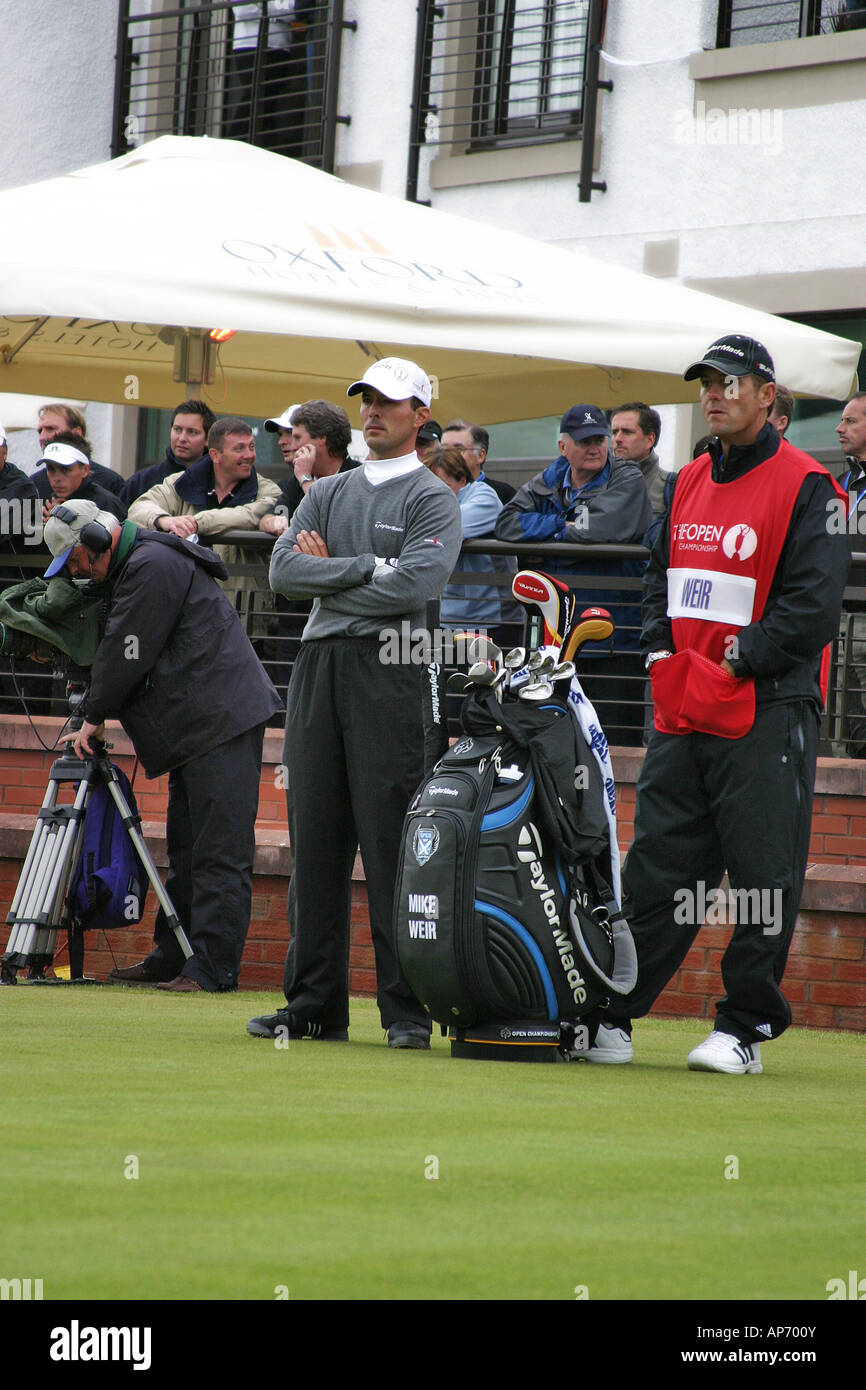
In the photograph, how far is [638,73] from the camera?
1373 centimetres

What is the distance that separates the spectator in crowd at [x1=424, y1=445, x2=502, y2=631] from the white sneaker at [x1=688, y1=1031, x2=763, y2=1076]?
3.29 m

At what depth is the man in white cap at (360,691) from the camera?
6.35 metres

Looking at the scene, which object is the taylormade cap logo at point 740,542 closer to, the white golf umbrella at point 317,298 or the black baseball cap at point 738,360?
the black baseball cap at point 738,360

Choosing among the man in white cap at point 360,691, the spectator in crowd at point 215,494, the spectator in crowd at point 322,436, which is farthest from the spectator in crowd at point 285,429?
the man in white cap at point 360,691

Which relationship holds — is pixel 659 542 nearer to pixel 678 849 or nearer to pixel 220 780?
pixel 678 849

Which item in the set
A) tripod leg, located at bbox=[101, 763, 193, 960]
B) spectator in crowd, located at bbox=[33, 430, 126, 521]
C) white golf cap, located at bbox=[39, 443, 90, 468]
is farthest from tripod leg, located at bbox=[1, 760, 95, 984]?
white golf cap, located at bbox=[39, 443, 90, 468]

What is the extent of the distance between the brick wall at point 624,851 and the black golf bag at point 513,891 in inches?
94.8

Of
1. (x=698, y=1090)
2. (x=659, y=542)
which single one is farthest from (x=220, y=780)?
(x=698, y=1090)

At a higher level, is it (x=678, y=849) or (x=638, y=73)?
(x=638, y=73)

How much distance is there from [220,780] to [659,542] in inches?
109

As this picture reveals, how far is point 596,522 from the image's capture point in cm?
929

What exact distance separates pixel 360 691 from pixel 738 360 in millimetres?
1483

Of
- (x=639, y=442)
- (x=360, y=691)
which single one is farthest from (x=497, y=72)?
(x=360, y=691)

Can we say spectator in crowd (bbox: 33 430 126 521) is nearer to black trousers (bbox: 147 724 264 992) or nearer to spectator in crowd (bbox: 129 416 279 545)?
spectator in crowd (bbox: 129 416 279 545)
